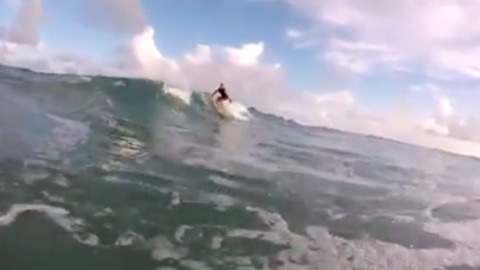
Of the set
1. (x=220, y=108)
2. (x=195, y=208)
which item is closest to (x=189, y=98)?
(x=220, y=108)

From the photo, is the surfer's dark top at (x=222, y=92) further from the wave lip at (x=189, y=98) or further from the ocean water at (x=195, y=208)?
the ocean water at (x=195, y=208)

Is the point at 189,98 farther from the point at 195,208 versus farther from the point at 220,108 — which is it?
the point at 195,208

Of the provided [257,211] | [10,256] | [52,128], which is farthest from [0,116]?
[10,256]

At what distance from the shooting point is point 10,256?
930cm

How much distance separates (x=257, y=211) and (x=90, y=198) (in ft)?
13.4

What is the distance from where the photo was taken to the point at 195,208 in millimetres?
14039

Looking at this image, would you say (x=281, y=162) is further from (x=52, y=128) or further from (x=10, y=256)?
(x=10, y=256)

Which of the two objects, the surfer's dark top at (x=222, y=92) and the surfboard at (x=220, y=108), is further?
the surfboard at (x=220, y=108)

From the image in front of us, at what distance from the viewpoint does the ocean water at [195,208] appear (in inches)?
421

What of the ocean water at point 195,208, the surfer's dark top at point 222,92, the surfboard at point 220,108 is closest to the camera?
the ocean water at point 195,208

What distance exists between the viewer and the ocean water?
1069cm

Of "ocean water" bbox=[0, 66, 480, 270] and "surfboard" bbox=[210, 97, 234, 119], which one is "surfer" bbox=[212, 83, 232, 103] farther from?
"ocean water" bbox=[0, 66, 480, 270]

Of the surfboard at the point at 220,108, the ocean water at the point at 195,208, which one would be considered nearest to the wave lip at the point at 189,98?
the surfboard at the point at 220,108

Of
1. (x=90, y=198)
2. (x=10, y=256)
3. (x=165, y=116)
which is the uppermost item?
(x=165, y=116)
